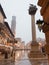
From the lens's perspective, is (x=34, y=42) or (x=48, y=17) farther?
(x=34, y=42)

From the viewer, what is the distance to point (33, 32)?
25.1 m

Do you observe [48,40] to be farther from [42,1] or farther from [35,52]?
[35,52]

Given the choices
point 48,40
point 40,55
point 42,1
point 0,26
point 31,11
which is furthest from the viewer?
point 0,26

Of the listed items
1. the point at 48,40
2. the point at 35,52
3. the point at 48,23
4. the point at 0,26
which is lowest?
the point at 0,26

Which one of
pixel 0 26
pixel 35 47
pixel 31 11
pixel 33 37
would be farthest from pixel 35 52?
pixel 0 26

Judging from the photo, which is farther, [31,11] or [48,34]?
[31,11]

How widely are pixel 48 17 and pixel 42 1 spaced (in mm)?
→ 493

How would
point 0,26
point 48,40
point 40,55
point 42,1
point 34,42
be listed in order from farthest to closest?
point 0,26 → point 34,42 → point 40,55 → point 42,1 → point 48,40

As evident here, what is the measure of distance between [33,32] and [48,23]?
71.9ft

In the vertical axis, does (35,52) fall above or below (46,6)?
below

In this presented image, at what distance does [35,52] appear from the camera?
23.1 m

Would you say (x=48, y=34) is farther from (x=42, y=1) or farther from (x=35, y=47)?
(x=35, y=47)

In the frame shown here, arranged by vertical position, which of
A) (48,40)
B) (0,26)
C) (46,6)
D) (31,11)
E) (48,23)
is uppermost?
(46,6)

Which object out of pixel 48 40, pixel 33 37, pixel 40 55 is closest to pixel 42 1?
pixel 48 40
